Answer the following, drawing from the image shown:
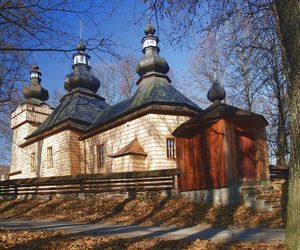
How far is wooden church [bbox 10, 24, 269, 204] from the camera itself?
14.3 m

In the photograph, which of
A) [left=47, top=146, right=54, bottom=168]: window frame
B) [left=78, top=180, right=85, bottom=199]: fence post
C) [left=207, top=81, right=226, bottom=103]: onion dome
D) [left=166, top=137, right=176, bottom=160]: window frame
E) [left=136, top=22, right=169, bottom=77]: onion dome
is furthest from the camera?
[left=47, top=146, right=54, bottom=168]: window frame

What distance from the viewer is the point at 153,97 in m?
21.4

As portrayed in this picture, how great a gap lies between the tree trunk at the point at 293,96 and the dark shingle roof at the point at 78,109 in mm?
21752

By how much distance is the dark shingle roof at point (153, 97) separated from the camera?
2119cm

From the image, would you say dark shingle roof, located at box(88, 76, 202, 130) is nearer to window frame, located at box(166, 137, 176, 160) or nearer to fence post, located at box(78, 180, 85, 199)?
window frame, located at box(166, 137, 176, 160)

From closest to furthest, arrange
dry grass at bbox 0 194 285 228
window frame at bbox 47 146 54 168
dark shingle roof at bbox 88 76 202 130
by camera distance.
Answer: dry grass at bbox 0 194 285 228
dark shingle roof at bbox 88 76 202 130
window frame at bbox 47 146 54 168

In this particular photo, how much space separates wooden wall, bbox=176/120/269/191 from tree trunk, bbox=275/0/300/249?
8.99 meters

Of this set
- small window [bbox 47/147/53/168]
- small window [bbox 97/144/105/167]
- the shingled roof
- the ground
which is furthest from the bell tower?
the ground

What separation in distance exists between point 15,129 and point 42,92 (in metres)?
4.95

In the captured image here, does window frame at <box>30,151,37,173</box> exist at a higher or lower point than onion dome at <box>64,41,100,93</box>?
lower

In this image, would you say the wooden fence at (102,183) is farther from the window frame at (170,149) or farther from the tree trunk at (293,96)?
the tree trunk at (293,96)

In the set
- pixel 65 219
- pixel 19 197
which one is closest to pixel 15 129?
pixel 19 197

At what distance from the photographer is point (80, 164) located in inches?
1006

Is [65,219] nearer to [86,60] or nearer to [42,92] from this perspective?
[86,60]
